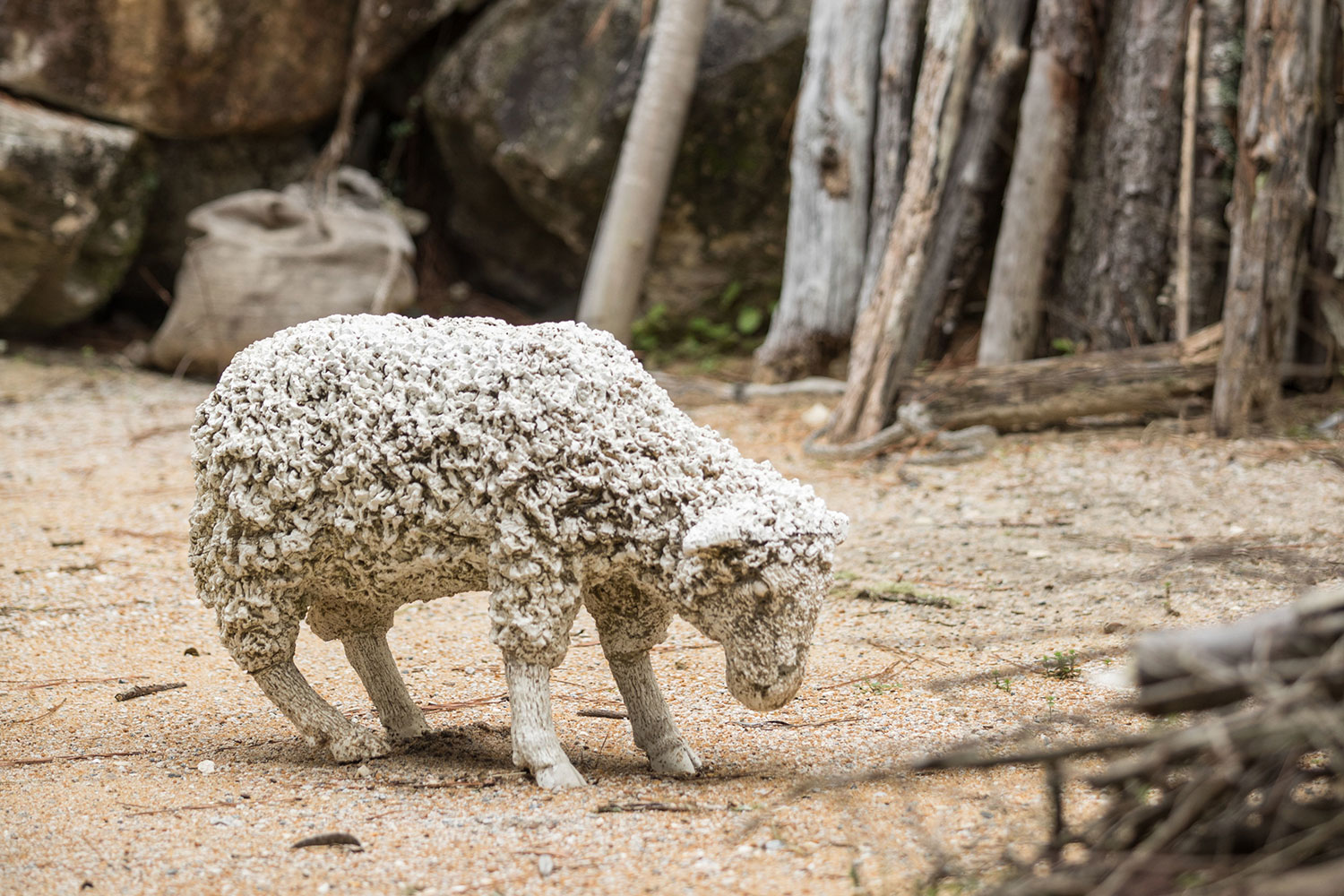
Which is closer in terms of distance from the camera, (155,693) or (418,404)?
(418,404)

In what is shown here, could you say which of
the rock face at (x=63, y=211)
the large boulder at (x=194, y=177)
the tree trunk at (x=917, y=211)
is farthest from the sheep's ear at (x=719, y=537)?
the large boulder at (x=194, y=177)

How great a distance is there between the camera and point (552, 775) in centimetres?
285

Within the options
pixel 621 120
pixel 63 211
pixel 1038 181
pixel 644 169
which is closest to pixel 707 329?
pixel 644 169

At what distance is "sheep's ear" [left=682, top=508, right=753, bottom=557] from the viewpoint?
2.67 meters

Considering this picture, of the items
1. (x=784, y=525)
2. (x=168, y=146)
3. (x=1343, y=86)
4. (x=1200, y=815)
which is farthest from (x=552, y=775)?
(x=168, y=146)

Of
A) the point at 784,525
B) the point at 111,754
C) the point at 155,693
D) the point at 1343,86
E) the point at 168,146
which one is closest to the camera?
the point at 784,525

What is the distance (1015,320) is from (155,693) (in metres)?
5.18

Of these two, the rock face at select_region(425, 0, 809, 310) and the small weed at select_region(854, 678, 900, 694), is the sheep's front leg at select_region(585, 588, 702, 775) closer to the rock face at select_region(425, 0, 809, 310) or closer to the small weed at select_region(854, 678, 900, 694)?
the small weed at select_region(854, 678, 900, 694)

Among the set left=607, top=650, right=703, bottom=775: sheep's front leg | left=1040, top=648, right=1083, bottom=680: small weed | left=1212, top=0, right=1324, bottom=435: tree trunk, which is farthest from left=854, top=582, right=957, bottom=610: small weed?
left=1212, top=0, right=1324, bottom=435: tree trunk

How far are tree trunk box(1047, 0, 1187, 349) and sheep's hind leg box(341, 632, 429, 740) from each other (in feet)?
16.3

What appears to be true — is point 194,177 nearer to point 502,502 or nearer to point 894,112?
point 894,112

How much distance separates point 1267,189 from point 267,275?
625cm

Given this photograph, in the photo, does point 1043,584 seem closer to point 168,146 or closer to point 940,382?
point 940,382

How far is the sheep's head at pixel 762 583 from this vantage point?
106 inches
